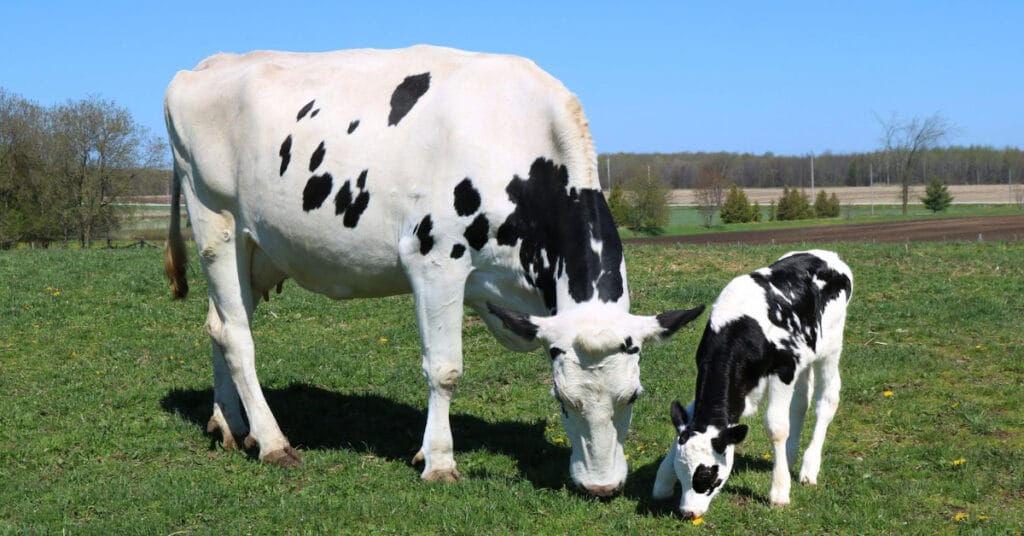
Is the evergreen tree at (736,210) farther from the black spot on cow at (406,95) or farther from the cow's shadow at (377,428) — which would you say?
the black spot on cow at (406,95)

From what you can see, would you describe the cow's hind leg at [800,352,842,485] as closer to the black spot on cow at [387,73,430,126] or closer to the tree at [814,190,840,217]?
the black spot on cow at [387,73,430,126]

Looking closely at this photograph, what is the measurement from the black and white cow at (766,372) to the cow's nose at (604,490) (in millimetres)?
311

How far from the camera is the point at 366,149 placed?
7.92 meters

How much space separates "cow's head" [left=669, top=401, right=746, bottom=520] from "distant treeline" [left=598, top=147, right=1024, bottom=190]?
5436 inches

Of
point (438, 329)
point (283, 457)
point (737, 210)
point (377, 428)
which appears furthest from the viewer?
point (737, 210)

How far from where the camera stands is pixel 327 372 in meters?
11.4

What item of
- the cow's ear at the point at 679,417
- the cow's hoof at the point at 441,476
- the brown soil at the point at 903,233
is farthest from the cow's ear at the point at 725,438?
the brown soil at the point at 903,233

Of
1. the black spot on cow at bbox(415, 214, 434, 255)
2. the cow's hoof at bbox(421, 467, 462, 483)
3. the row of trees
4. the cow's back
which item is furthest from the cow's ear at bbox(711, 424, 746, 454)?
the row of trees

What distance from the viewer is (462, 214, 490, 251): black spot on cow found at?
7254 mm

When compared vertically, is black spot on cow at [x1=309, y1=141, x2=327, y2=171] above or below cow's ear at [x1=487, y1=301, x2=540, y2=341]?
above

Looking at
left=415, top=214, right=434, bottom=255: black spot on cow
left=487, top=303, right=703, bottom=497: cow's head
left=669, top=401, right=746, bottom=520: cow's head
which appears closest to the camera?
left=669, top=401, right=746, bottom=520: cow's head

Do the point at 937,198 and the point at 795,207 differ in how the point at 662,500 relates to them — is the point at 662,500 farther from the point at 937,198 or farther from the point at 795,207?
the point at 937,198

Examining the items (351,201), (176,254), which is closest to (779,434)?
(351,201)

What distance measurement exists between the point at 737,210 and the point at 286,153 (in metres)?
75.3
